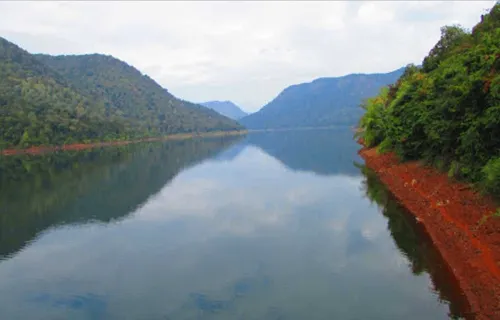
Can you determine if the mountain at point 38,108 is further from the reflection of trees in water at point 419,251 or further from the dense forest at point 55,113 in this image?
the reflection of trees in water at point 419,251

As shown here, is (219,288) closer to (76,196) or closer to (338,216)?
(338,216)

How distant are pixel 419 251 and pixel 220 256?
8.35 meters

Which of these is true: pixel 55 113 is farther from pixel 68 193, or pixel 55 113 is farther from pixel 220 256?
pixel 220 256

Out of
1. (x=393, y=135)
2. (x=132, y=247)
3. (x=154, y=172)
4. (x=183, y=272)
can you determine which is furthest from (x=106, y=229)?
(x=154, y=172)

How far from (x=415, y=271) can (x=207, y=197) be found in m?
21.1

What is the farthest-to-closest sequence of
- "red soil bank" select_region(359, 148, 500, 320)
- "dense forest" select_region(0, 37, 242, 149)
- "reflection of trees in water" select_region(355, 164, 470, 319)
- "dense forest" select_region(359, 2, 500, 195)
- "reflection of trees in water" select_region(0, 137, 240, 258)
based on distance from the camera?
"dense forest" select_region(0, 37, 242, 149) → "reflection of trees in water" select_region(0, 137, 240, 258) → "dense forest" select_region(359, 2, 500, 195) → "reflection of trees in water" select_region(355, 164, 470, 319) → "red soil bank" select_region(359, 148, 500, 320)

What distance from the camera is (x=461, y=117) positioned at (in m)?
22.7

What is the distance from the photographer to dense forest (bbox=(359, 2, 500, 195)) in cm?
1916

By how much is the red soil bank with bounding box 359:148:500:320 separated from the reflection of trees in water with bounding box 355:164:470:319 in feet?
0.84

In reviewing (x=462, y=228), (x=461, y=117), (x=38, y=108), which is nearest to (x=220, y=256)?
(x=462, y=228)

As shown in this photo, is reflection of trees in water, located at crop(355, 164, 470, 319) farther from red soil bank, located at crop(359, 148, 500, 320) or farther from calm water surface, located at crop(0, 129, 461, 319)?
red soil bank, located at crop(359, 148, 500, 320)

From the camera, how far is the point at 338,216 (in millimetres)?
26156

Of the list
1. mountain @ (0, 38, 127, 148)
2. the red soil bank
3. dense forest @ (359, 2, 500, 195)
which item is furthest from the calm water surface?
mountain @ (0, 38, 127, 148)

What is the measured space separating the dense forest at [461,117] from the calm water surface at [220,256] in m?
4.05
